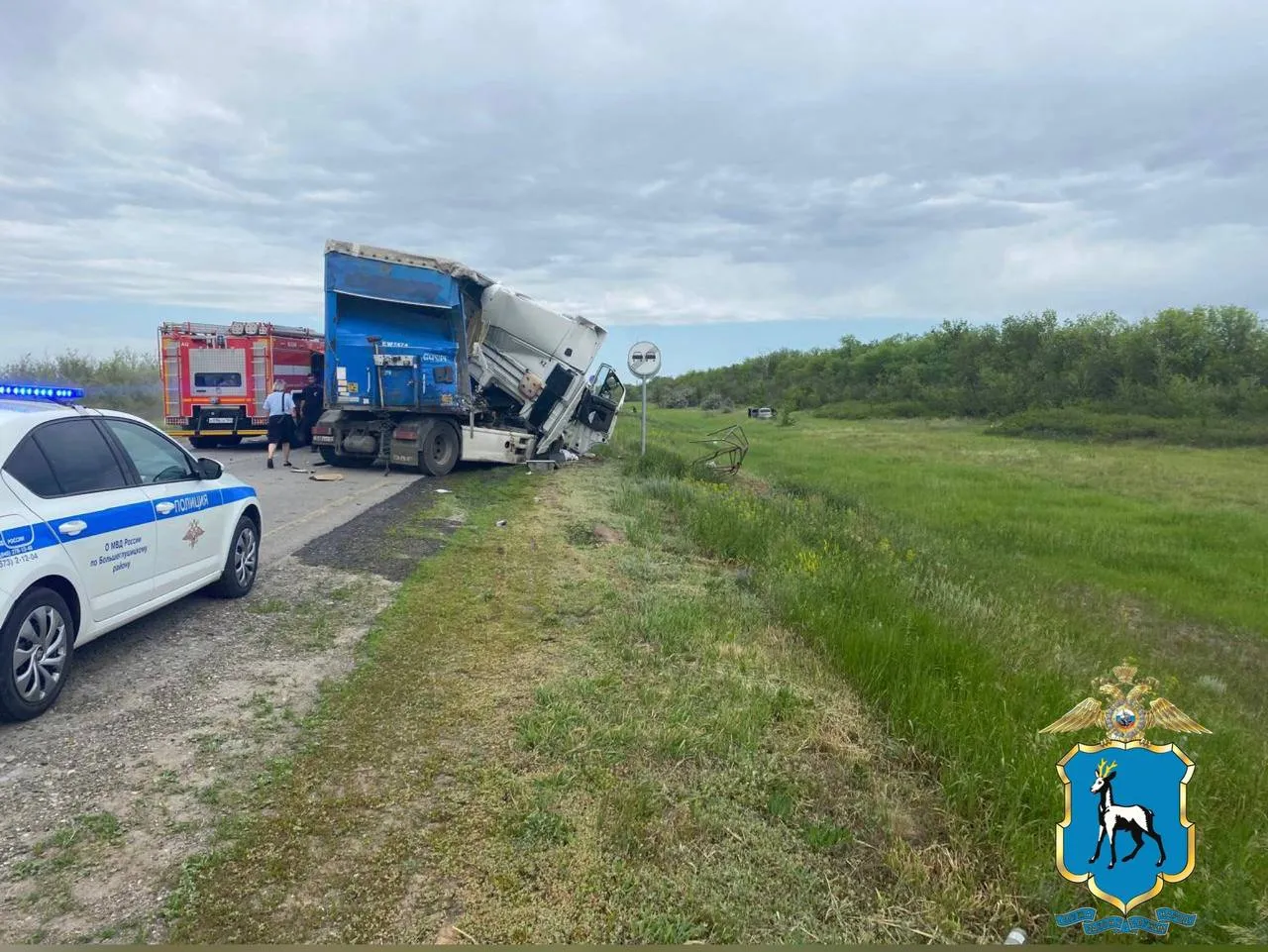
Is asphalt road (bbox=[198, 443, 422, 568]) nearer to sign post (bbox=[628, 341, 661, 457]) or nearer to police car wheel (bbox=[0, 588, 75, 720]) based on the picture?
police car wheel (bbox=[0, 588, 75, 720])

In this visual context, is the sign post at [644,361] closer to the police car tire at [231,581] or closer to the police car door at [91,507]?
the police car tire at [231,581]

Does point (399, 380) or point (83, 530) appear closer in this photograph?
point (83, 530)

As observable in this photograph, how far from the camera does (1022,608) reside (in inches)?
354

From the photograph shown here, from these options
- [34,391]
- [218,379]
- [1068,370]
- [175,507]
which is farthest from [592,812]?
[1068,370]

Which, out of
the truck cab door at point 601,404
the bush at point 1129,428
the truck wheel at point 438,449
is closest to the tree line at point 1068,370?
the bush at point 1129,428

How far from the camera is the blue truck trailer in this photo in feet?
47.2

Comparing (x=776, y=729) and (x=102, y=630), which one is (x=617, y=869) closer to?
(x=776, y=729)

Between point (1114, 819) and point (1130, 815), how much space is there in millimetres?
47

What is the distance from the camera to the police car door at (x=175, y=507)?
549 cm

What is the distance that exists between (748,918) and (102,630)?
12.9ft

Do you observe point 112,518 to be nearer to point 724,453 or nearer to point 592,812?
point 592,812

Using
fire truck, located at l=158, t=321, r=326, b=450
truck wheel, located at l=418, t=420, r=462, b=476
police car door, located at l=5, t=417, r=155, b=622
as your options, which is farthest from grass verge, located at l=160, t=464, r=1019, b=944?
fire truck, located at l=158, t=321, r=326, b=450

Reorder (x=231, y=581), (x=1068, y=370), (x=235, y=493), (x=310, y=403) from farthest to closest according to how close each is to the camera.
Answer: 1. (x=1068, y=370)
2. (x=310, y=403)
3. (x=235, y=493)
4. (x=231, y=581)

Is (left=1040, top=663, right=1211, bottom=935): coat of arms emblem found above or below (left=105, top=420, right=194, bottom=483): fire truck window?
below
